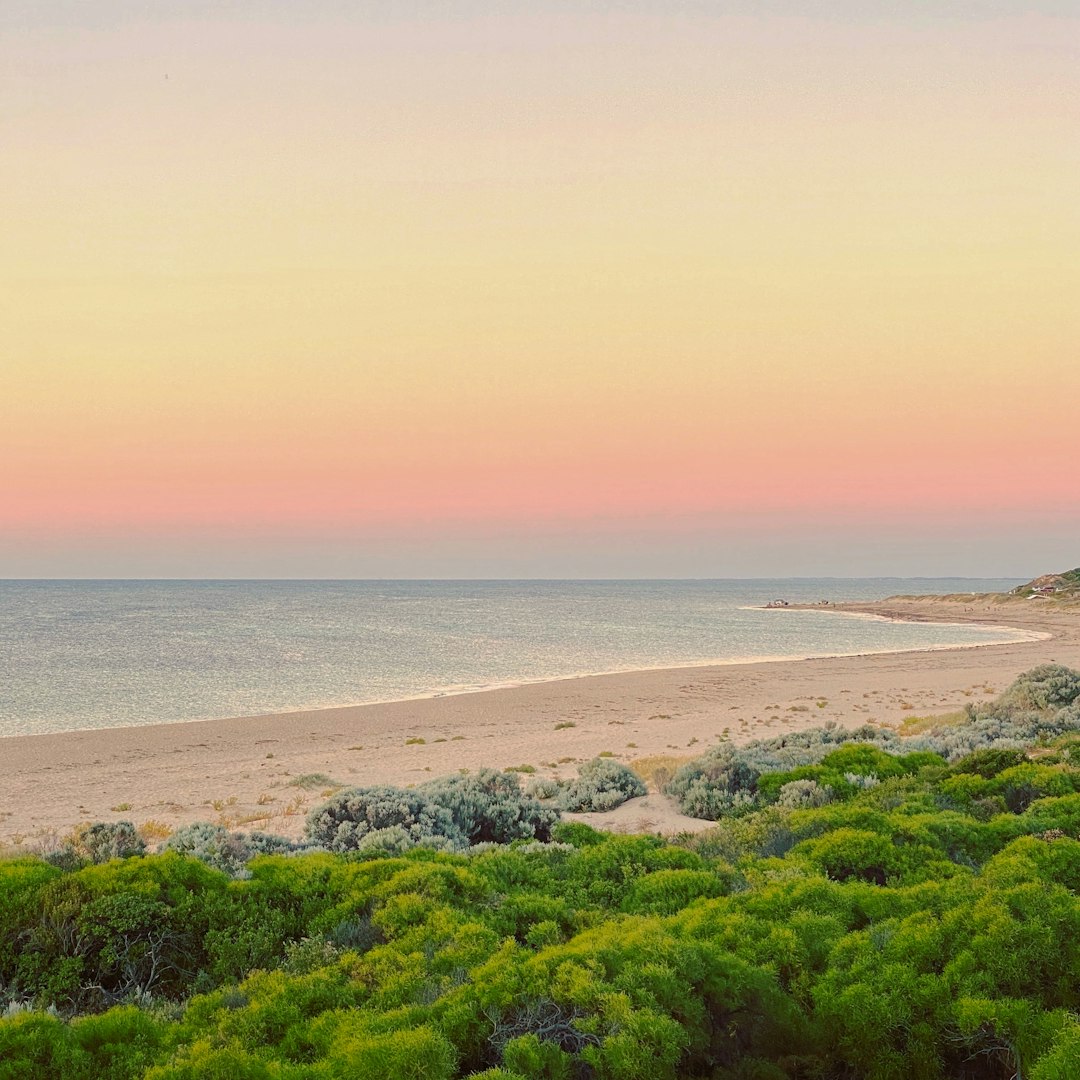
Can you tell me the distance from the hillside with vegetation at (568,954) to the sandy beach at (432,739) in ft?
13.4

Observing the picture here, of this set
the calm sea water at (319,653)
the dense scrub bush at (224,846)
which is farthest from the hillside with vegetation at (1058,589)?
the dense scrub bush at (224,846)

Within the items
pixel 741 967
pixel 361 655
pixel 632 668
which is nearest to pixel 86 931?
pixel 741 967

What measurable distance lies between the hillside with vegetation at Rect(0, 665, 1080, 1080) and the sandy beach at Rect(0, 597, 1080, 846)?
4.07m

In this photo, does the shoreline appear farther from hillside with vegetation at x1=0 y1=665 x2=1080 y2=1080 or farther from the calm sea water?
hillside with vegetation at x1=0 y1=665 x2=1080 y2=1080

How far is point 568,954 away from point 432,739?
19.8 m

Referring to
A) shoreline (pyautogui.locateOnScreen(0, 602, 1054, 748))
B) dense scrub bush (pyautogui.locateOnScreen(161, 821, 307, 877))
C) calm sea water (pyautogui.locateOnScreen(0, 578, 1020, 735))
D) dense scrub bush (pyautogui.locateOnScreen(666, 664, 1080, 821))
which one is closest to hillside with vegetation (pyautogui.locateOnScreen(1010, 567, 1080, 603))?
calm sea water (pyautogui.locateOnScreen(0, 578, 1020, 735))

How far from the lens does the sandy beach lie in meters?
15.6

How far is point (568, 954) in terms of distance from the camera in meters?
5.36

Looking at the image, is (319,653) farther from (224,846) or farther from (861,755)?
(224,846)

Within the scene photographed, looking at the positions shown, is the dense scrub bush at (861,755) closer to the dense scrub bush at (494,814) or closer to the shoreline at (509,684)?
the dense scrub bush at (494,814)

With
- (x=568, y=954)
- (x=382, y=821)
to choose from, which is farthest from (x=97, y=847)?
(x=568, y=954)

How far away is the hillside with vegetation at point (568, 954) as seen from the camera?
462 cm

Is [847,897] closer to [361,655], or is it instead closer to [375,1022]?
[375,1022]

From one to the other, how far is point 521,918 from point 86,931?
316 centimetres
